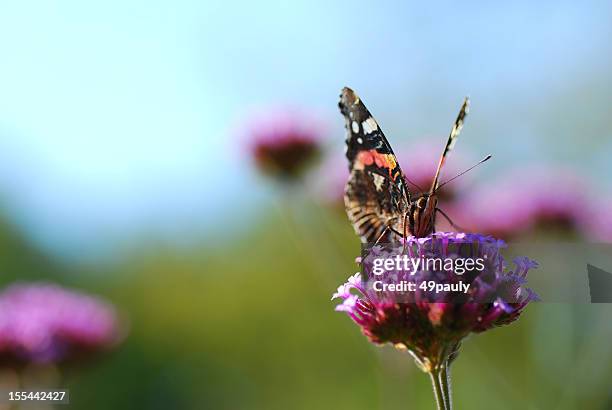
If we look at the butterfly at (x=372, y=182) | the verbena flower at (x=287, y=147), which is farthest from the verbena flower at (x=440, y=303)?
the verbena flower at (x=287, y=147)

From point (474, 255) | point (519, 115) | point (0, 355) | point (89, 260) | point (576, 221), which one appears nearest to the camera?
point (474, 255)

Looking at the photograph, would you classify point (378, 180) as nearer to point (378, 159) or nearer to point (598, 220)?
point (378, 159)

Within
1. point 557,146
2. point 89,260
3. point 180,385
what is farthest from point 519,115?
point 89,260

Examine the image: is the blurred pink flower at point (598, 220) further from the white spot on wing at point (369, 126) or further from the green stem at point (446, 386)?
the green stem at point (446, 386)

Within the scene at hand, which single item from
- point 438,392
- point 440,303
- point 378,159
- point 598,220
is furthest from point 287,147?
point 438,392

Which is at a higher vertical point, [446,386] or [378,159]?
[378,159]

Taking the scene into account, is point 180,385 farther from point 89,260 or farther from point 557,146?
point 557,146
